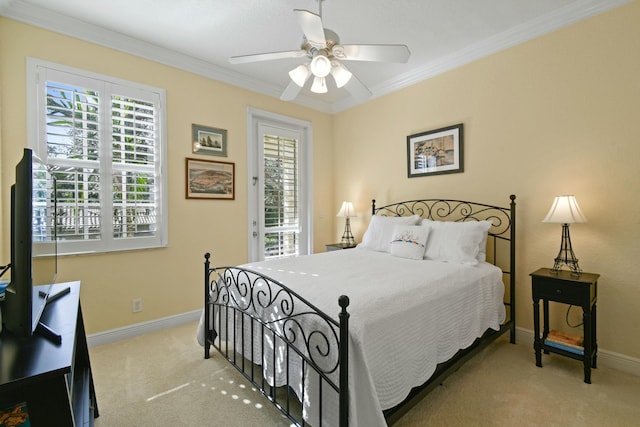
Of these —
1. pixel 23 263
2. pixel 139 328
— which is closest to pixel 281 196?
pixel 139 328

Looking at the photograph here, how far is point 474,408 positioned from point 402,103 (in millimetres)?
3232

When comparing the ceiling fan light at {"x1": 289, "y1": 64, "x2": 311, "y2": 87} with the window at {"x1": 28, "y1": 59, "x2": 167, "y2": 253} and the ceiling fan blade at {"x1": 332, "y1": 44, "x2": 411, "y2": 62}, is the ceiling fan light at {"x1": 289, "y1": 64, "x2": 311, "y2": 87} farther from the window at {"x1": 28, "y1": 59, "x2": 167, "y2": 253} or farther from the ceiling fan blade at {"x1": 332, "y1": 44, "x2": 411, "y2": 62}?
the window at {"x1": 28, "y1": 59, "x2": 167, "y2": 253}

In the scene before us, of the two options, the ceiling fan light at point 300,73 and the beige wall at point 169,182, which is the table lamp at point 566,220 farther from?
the beige wall at point 169,182

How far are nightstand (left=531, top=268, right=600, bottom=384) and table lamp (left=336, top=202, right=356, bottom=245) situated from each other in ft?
7.36

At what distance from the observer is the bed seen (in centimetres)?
140

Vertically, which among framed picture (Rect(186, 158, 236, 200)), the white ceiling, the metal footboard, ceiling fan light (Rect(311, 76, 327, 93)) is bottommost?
the metal footboard

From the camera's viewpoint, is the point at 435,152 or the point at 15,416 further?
the point at 435,152

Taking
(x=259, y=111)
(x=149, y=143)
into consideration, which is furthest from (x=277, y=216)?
(x=149, y=143)

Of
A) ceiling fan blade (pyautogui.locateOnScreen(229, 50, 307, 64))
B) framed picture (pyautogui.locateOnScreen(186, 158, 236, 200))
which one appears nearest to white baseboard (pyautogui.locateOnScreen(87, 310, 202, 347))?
framed picture (pyautogui.locateOnScreen(186, 158, 236, 200))

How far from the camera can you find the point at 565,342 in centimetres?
227

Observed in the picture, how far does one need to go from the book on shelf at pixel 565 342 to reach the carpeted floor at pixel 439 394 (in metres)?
0.18

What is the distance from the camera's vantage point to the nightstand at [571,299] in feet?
6.88

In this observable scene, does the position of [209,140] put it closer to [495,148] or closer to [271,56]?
[271,56]

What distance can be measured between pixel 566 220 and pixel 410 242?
1.19m
